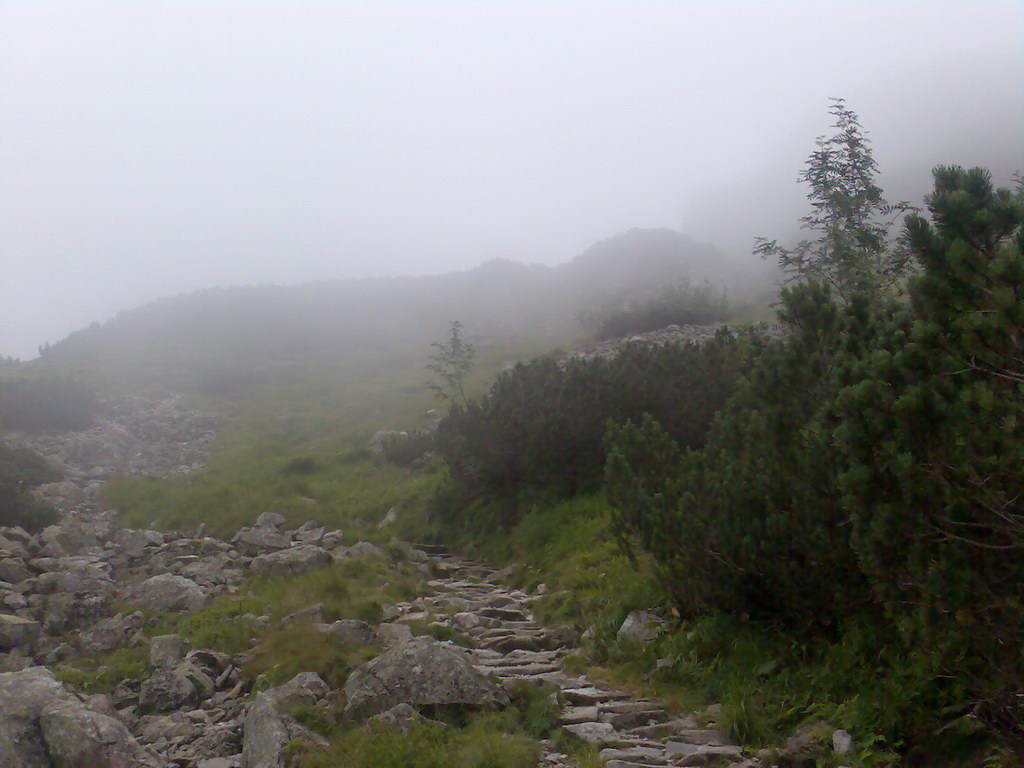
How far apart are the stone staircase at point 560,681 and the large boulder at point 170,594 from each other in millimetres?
2965


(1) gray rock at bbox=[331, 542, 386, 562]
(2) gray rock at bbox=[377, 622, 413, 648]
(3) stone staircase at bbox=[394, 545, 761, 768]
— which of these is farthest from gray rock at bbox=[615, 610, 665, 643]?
(1) gray rock at bbox=[331, 542, 386, 562]

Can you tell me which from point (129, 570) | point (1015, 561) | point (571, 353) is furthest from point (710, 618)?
point (571, 353)

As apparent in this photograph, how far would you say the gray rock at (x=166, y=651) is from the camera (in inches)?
304

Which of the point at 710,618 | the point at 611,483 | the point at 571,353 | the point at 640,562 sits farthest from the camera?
the point at 571,353

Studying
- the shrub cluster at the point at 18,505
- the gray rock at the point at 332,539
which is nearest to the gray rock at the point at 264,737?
the gray rock at the point at 332,539

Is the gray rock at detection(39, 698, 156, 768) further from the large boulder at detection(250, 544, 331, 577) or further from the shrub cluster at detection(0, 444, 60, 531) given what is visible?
the shrub cluster at detection(0, 444, 60, 531)

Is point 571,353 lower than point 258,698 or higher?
higher

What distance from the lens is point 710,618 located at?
6.97 meters

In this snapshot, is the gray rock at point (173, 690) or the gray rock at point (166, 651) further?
the gray rock at point (166, 651)

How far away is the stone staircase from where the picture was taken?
5340 mm

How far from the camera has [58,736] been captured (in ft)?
18.3

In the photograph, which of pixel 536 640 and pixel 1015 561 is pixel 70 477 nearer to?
pixel 536 640

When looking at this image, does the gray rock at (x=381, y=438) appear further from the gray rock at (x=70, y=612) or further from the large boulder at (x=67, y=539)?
the gray rock at (x=70, y=612)

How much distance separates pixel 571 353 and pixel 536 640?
67.8 feet
